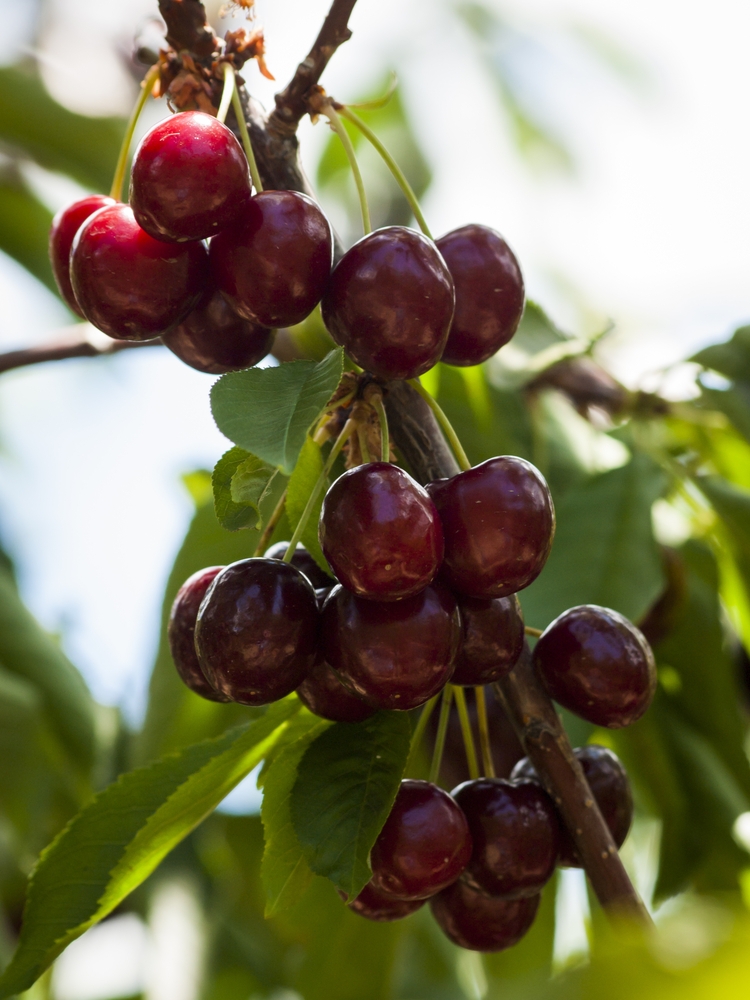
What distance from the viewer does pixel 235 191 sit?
70 centimetres

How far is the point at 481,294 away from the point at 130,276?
0.28 metres

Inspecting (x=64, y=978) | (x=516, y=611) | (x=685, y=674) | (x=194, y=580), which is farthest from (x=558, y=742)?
(x=64, y=978)

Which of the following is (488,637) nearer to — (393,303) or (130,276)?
(393,303)

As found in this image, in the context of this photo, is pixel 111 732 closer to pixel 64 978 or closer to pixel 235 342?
pixel 64 978

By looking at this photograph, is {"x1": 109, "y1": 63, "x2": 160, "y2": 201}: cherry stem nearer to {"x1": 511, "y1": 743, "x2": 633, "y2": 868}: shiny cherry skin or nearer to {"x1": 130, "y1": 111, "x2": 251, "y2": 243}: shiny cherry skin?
{"x1": 130, "y1": 111, "x2": 251, "y2": 243}: shiny cherry skin

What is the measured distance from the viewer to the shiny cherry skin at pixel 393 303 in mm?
679

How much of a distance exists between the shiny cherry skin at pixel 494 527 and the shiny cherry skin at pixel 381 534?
0.07 ft

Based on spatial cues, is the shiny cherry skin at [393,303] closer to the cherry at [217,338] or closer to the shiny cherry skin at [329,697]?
the cherry at [217,338]

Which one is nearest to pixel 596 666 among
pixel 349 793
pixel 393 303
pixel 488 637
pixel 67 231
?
pixel 488 637

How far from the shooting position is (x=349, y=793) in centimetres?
74

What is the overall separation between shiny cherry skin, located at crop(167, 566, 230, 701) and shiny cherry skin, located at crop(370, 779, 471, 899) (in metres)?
0.18

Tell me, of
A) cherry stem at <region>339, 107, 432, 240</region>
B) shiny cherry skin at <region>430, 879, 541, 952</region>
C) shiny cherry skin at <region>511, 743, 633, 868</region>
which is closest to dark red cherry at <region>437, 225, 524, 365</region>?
cherry stem at <region>339, 107, 432, 240</region>

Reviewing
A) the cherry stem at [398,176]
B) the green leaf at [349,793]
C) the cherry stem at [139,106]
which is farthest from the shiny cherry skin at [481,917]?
the cherry stem at [139,106]

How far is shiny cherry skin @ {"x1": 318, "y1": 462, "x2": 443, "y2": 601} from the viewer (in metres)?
0.64
